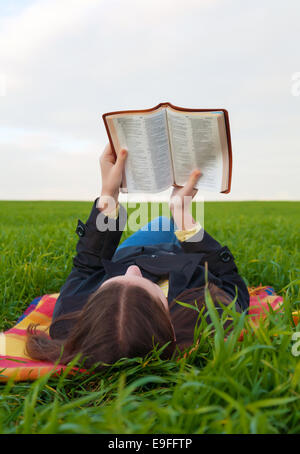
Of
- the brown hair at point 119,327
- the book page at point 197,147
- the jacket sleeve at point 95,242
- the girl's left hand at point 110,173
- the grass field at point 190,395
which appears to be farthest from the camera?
the jacket sleeve at point 95,242

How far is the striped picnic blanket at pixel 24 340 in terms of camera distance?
1.73 meters

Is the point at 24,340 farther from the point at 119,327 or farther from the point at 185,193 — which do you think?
the point at 185,193

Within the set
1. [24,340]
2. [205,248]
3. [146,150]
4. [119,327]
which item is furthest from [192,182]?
[24,340]

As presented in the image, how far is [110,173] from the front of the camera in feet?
8.30

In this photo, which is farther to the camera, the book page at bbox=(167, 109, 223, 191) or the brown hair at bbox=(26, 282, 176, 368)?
the book page at bbox=(167, 109, 223, 191)

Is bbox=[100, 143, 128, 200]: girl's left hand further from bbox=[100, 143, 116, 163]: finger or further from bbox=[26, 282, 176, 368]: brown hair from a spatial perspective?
bbox=[26, 282, 176, 368]: brown hair

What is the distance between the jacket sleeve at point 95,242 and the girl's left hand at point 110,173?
147 millimetres

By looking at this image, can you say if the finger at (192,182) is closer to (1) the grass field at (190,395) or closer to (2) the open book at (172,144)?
(2) the open book at (172,144)

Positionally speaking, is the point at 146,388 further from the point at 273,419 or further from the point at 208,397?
the point at 273,419

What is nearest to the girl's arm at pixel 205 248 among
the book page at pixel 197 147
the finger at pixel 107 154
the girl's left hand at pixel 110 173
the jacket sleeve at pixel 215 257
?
the jacket sleeve at pixel 215 257

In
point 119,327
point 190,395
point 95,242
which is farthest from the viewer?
point 95,242

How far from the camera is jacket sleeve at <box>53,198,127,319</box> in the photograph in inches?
104

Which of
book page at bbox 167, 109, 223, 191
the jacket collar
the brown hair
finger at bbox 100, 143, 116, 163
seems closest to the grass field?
the brown hair

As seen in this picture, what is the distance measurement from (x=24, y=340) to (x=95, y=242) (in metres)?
0.77
